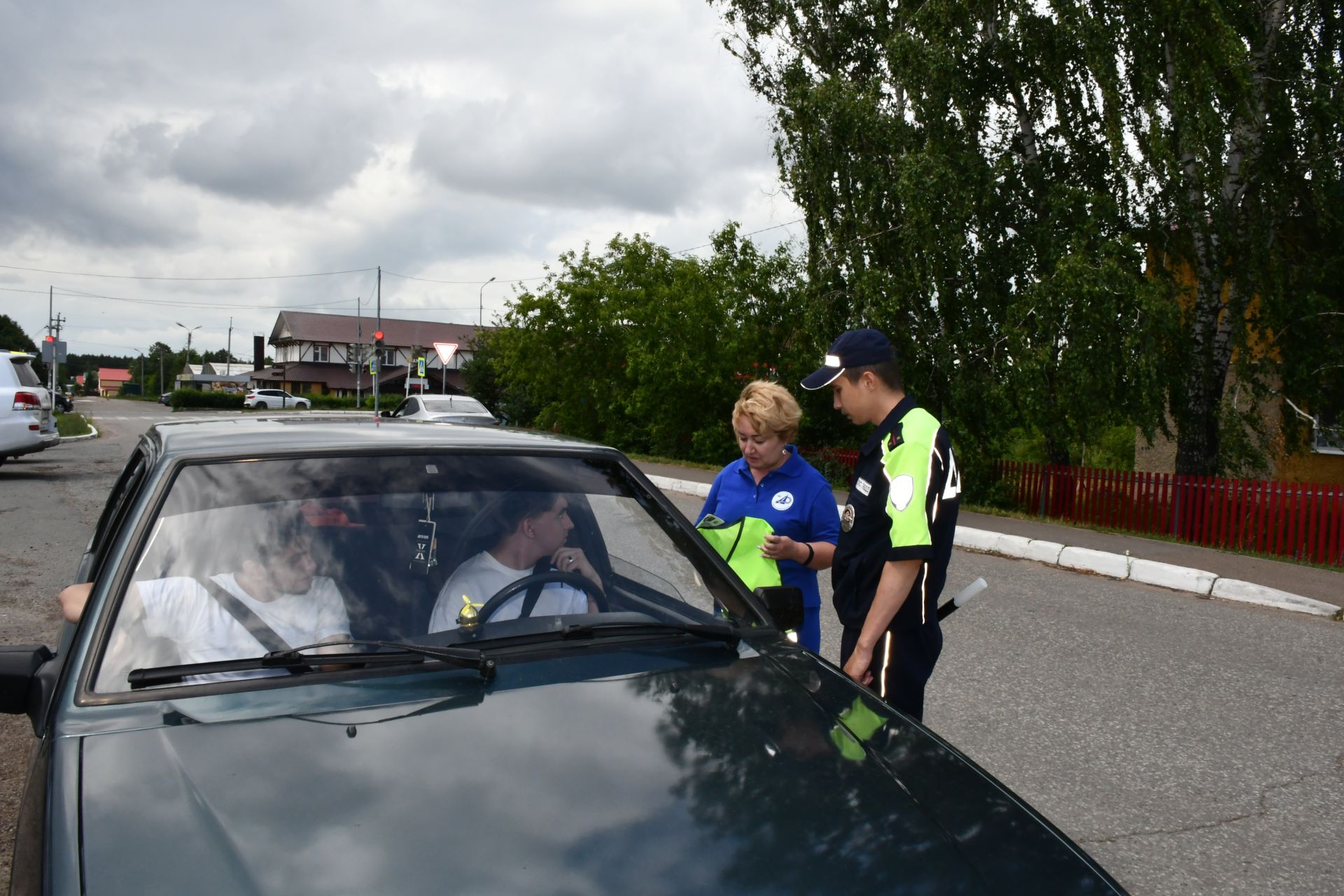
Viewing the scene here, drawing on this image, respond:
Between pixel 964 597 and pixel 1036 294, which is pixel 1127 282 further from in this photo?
pixel 964 597

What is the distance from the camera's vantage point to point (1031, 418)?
1577 cm

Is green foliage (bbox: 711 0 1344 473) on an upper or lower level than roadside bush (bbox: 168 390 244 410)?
upper

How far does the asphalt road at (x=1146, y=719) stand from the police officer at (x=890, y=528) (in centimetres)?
126

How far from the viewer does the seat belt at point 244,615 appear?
7.56ft

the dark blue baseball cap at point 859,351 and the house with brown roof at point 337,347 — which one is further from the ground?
the house with brown roof at point 337,347

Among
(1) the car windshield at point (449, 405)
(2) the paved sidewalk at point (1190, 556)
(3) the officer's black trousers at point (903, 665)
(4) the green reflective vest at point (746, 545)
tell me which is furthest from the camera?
(1) the car windshield at point (449, 405)

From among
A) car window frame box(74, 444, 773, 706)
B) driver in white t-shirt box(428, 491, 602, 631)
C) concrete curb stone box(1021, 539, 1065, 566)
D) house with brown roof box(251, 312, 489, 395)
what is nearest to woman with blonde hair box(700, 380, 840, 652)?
car window frame box(74, 444, 773, 706)

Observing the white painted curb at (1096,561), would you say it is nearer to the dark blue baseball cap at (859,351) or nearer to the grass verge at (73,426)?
the dark blue baseball cap at (859,351)

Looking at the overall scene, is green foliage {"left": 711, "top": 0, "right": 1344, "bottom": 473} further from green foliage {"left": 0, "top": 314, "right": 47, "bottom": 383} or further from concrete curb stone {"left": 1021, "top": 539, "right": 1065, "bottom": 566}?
green foliage {"left": 0, "top": 314, "right": 47, "bottom": 383}

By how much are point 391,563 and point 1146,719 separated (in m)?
4.41

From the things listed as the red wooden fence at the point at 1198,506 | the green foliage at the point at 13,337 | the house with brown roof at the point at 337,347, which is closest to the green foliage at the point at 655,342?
the red wooden fence at the point at 1198,506

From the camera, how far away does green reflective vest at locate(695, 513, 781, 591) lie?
11.6 feet

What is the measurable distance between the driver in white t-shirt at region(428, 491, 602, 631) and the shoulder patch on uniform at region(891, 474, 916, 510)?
0.85m

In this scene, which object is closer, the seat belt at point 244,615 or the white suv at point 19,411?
the seat belt at point 244,615
